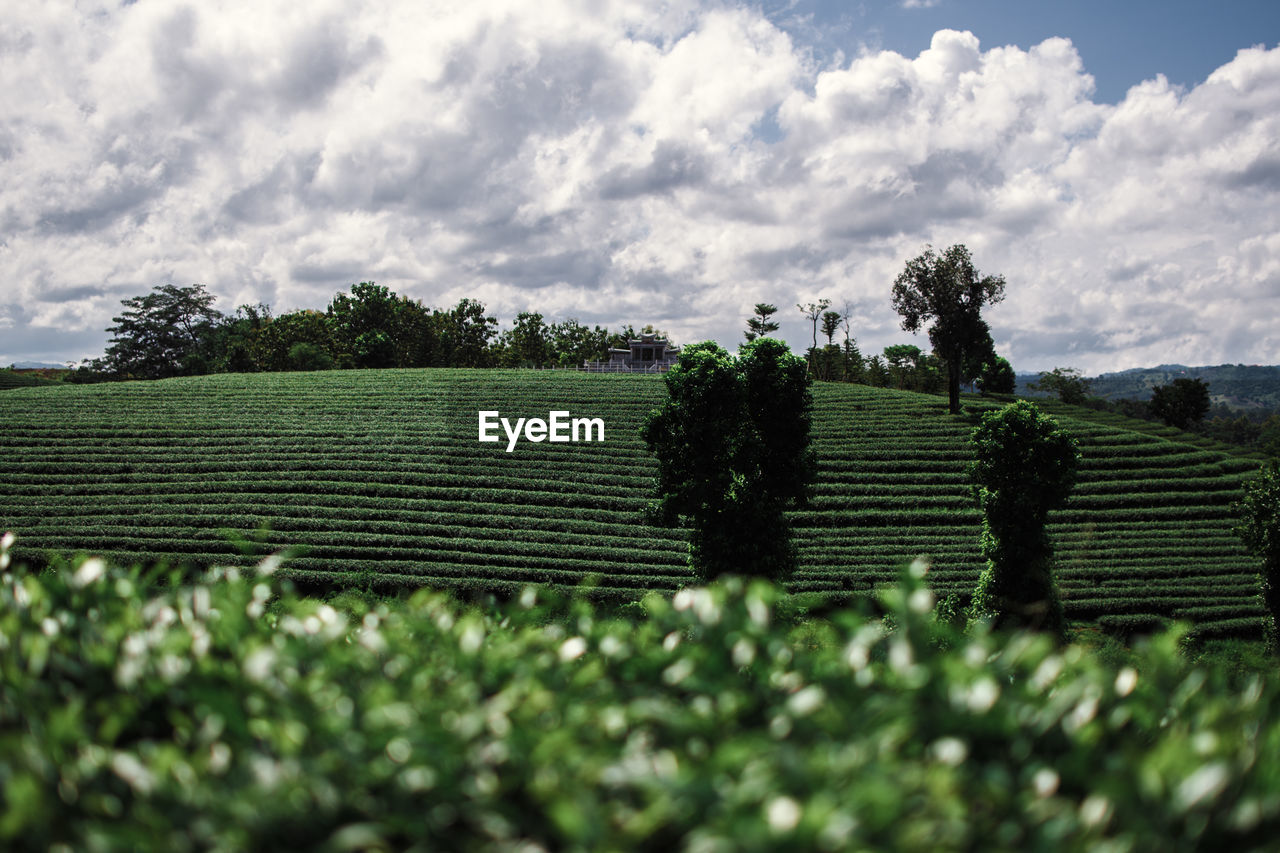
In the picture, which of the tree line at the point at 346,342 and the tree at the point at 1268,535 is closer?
the tree at the point at 1268,535

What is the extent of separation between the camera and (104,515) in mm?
25109

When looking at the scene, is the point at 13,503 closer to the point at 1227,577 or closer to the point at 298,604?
the point at 298,604

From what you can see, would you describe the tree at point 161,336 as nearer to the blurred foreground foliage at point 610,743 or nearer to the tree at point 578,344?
the tree at point 578,344

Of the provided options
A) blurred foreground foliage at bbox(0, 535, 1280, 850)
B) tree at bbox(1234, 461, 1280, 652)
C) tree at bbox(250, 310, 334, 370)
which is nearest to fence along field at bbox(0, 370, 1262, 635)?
tree at bbox(1234, 461, 1280, 652)

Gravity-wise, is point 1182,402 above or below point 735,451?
above

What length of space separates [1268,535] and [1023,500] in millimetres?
6238

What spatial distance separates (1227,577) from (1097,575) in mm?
4276

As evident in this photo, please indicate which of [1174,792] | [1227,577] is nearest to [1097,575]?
[1227,577]

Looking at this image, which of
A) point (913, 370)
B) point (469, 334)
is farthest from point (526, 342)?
point (913, 370)

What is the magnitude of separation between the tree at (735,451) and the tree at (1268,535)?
1100 cm

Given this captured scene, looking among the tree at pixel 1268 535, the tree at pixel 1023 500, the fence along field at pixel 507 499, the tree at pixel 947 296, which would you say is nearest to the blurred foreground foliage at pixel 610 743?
the tree at pixel 1023 500

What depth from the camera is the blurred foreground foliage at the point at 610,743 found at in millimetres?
2371

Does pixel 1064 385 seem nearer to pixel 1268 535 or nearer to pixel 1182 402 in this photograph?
pixel 1182 402

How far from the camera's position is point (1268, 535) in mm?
18109
